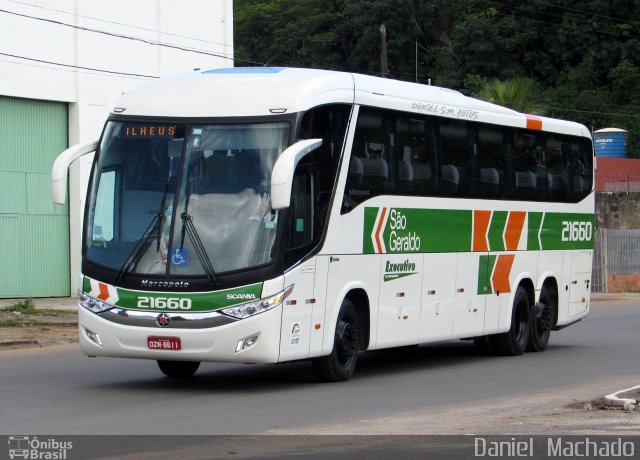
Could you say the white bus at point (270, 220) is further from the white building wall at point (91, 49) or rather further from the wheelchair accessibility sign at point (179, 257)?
the white building wall at point (91, 49)

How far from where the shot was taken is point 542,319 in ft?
65.8

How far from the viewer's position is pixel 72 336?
21.3m

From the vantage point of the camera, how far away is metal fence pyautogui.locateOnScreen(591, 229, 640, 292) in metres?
39.8

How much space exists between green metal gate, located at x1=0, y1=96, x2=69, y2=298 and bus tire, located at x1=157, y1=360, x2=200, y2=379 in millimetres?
13679

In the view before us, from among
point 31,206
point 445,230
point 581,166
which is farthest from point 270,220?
point 31,206

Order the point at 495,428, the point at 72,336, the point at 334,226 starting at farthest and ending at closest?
the point at 72,336 → the point at 334,226 → the point at 495,428

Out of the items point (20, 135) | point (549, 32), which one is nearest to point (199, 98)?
point (20, 135)

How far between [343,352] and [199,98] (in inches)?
134

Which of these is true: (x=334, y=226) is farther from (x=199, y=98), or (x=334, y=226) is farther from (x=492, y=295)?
(x=492, y=295)

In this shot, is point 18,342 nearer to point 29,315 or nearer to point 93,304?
point 29,315

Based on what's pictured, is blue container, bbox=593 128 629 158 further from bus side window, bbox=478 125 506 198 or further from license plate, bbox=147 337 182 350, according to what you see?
license plate, bbox=147 337 182 350

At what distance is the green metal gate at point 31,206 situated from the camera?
91.6 ft

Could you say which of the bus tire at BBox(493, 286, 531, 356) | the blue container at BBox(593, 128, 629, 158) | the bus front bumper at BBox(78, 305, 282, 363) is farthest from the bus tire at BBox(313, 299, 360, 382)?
the blue container at BBox(593, 128, 629, 158)

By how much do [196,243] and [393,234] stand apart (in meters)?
3.29
